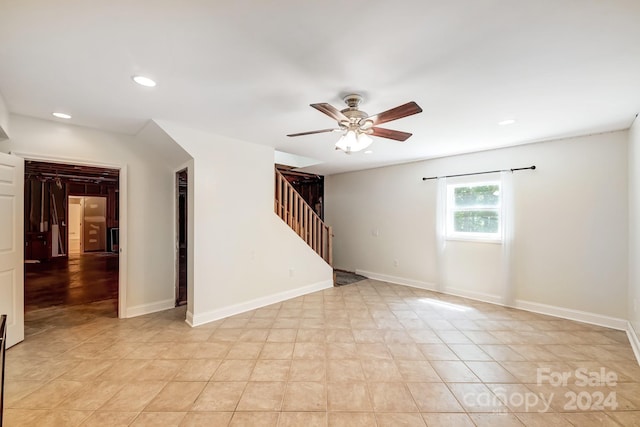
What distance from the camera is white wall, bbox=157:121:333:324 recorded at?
3.41 m

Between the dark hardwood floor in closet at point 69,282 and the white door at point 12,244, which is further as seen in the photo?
the dark hardwood floor in closet at point 69,282

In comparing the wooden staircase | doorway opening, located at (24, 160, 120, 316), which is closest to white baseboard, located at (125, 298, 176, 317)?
doorway opening, located at (24, 160, 120, 316)

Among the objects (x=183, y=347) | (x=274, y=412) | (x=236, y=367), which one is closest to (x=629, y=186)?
(x=274, y=412)

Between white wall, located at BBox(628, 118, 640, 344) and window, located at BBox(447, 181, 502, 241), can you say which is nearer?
white wall, located at BBox(628, 118, 640, 344)

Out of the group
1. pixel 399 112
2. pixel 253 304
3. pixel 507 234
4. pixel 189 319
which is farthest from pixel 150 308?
pixel 507 234

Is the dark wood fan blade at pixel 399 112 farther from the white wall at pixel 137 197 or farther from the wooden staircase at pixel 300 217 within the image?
the white wall at pixel 137 197

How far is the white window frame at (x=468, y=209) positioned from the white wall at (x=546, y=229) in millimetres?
132

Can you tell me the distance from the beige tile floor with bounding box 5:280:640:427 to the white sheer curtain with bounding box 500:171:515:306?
38cm

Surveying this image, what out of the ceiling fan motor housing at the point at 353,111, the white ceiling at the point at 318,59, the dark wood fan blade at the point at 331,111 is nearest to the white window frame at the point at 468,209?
the white ceiling at the point at 318,59

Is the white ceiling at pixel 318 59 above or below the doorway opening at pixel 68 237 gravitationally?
above

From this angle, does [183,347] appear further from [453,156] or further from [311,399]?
[453,156]

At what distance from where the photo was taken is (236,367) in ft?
7.91

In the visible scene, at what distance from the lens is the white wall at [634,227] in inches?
108

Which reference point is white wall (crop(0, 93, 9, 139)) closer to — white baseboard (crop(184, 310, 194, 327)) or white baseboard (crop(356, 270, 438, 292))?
white baseboard (crop(184, 310, 194, 327))
